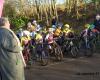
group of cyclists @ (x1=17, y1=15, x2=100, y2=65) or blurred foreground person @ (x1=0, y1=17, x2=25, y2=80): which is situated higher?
blurred foreground person @ (x1=0, y1=17, x2=25, y2=80)

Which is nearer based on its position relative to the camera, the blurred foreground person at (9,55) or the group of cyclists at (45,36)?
the blurred foreground person at (9,55)

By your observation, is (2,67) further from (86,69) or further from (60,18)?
(60,18)

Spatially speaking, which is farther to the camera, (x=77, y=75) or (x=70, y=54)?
(x=70, y=54)

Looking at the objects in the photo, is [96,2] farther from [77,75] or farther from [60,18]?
[77,75]

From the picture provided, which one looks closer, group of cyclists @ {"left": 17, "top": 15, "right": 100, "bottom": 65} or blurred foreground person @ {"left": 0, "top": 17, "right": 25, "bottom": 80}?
blurred foreground person @ {"left": 0, "top": 17, "right": 25, "bottom": 80}

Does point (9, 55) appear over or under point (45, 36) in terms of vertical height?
over

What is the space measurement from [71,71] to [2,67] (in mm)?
6957

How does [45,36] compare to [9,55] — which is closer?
[9,55]

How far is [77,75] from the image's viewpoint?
Answer: 44.1ft

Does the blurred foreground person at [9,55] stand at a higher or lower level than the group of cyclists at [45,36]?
higher

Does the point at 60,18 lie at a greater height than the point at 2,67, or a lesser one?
lesser

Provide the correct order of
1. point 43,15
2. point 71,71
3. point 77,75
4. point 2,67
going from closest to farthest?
point 2,67 < point 77,75 < point 71,71 < point 43,15

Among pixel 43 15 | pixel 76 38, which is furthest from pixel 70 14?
pixel 76 38

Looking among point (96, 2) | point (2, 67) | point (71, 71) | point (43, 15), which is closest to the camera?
point (2, 67)
